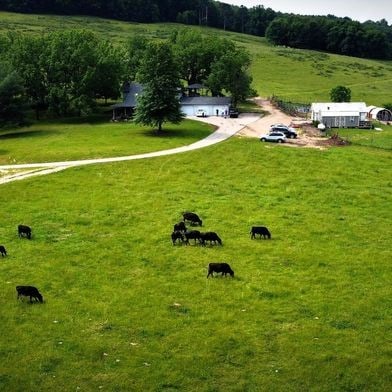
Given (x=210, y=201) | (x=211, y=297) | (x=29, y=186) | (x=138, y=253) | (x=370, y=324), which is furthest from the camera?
(x=29, y=186)

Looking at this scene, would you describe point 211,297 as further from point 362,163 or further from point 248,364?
point 362,163

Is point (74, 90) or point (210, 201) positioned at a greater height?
point (74, 90)

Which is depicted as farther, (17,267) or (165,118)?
(165,118)

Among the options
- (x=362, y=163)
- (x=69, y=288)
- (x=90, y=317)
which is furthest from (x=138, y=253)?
(x=362, y=163)

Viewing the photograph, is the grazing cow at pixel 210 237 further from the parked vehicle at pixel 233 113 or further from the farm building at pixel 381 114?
the farm building at pixel 381 114

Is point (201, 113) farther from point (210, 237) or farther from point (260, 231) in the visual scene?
point (210, 237)

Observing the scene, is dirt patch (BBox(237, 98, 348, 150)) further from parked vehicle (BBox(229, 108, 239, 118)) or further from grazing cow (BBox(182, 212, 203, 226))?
grazing cow (BBox(182, 212, 203, 226))
